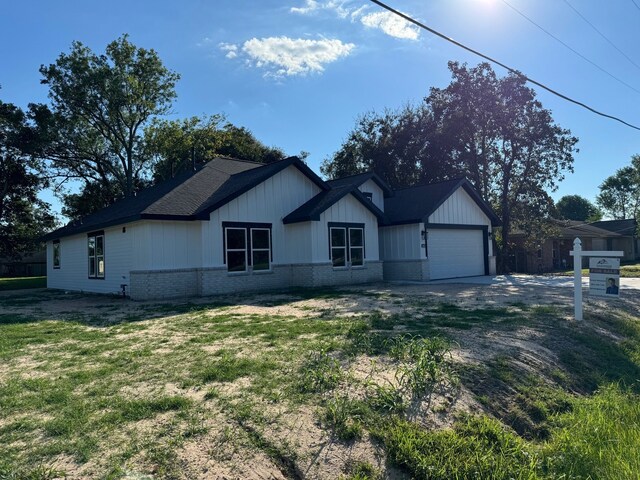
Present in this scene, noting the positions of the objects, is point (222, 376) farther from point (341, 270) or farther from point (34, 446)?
point (341, 270)

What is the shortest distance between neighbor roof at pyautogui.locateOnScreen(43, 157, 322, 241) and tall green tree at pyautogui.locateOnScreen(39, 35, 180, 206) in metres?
13.5

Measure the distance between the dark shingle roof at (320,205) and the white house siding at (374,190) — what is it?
302 centimetres

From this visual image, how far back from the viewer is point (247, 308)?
11992 mm

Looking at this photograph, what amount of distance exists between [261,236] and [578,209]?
76294 millimetres

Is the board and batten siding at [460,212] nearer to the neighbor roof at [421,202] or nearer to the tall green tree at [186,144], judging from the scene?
the neighbor roof at [421,202]

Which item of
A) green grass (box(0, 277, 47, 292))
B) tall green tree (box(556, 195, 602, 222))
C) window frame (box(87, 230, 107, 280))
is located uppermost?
tall green tree (box(556, 195, 602, 222))

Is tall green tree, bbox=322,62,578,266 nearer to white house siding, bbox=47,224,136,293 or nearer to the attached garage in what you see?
the attached garage

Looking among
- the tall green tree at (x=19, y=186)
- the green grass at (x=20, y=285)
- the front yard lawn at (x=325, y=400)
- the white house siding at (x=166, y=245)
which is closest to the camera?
the front yard lawn at (x=325, y=400)

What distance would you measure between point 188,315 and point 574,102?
456 inches

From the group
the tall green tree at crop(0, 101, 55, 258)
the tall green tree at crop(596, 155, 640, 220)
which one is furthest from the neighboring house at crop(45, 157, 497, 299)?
the tall green tree at crop(596, 155, 640, 220)

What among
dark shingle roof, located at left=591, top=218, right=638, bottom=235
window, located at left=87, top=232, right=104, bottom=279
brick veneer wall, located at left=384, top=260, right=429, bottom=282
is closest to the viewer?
window, located at left=87, top=232, right=104, bottom=279

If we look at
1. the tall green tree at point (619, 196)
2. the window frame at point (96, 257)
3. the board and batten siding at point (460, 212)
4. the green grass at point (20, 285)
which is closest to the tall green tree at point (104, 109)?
the green grass at point (20, 285)

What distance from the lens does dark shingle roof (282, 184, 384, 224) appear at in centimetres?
1753

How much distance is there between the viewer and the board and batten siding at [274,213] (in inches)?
641
